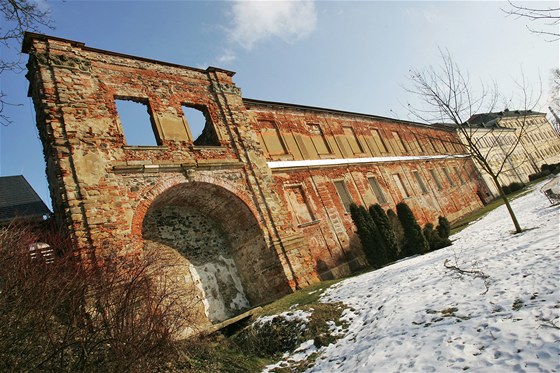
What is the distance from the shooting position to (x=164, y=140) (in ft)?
33.3

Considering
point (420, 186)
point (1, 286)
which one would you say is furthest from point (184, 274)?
point (420, 186)

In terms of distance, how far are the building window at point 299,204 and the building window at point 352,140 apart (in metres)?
6.37

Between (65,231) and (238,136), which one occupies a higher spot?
(238,136)

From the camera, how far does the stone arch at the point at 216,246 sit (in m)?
10.4

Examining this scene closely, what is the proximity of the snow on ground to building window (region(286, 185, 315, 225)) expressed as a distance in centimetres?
541

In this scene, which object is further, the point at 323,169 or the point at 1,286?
the point at 323,169

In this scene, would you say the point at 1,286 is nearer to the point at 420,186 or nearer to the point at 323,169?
the point at 323,169

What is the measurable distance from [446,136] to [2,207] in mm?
34099

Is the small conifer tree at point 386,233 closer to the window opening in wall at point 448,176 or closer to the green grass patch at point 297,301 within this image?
the green grass patch at point 297,301

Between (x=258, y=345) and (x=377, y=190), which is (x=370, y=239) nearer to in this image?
(x=377, y=190)

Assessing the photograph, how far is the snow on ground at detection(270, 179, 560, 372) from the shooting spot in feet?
11.7

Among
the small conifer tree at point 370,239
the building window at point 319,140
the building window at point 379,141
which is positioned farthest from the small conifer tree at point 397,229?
the building window at point 379,141

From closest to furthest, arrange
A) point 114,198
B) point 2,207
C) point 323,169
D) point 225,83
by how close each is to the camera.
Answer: point 114,198 → point 2,207 → point 225,83 → point 323,169

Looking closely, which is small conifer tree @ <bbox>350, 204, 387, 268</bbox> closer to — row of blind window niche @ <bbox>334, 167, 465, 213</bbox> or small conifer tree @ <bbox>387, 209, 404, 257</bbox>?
small conifer tree @ <bbox>387, 209, 404, 257</bbox>
